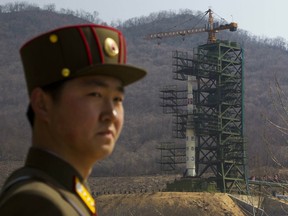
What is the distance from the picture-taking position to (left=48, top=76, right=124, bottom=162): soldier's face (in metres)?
2.27

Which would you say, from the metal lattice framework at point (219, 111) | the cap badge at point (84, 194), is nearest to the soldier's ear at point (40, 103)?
the cap badge at point (84, 194)

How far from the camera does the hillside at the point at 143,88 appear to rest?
327ft

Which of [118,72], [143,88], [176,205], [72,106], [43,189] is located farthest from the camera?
[143,88]

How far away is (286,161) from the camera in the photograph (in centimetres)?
8212

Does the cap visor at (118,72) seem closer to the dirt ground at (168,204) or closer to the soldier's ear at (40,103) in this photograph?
the soldier's ear at (40,103)

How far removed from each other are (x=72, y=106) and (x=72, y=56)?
0.18m

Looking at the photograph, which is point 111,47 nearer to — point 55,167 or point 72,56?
point 72,56

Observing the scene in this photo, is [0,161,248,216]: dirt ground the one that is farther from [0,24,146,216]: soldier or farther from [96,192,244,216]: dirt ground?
[0,24,146,216]: soldier

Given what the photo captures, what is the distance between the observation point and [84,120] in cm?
226

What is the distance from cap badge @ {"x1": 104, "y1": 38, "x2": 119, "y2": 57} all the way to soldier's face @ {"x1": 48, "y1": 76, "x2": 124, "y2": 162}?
99 millimetres

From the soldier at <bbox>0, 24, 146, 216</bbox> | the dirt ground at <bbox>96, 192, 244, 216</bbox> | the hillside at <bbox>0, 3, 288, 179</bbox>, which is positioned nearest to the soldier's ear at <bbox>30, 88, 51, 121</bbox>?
the soldier at <bbox>0, 24, 146, 216</bbox>

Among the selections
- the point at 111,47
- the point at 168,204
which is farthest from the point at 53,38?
the point at 168,204

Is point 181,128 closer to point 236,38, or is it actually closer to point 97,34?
point 97,34

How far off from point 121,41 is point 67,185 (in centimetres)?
56
